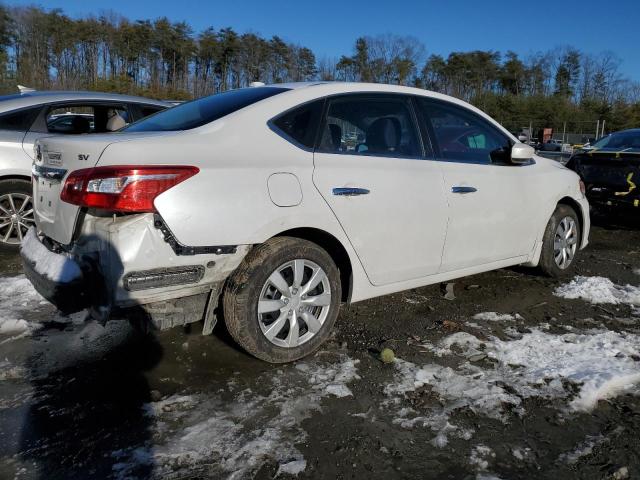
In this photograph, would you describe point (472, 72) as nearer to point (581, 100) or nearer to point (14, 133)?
point (581, 100)

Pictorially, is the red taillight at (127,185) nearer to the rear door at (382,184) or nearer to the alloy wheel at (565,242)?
the rear door at (382,184)

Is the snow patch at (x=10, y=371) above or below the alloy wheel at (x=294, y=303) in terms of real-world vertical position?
below

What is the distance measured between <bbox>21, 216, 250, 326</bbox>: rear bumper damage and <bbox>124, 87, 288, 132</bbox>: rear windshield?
2.57 feet

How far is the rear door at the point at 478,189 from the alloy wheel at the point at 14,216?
4304mm

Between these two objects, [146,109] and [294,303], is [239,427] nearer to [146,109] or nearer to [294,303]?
[294,303]

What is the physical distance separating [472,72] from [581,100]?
67.0ft

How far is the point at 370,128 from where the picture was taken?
3.47 metres

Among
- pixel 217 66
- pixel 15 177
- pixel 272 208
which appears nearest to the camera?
pixel 272 208

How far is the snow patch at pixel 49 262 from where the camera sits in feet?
8.50

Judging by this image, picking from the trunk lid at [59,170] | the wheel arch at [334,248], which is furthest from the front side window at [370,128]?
the trunk lid at [59,170]

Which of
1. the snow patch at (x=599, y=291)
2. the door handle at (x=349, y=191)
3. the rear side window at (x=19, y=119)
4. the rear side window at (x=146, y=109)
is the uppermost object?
the rear side window at (x=146, y=109)

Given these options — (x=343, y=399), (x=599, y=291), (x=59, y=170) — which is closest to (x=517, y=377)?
(x=343, y=399)

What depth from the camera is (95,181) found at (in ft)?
8.22

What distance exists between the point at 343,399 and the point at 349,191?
47.8 inches
